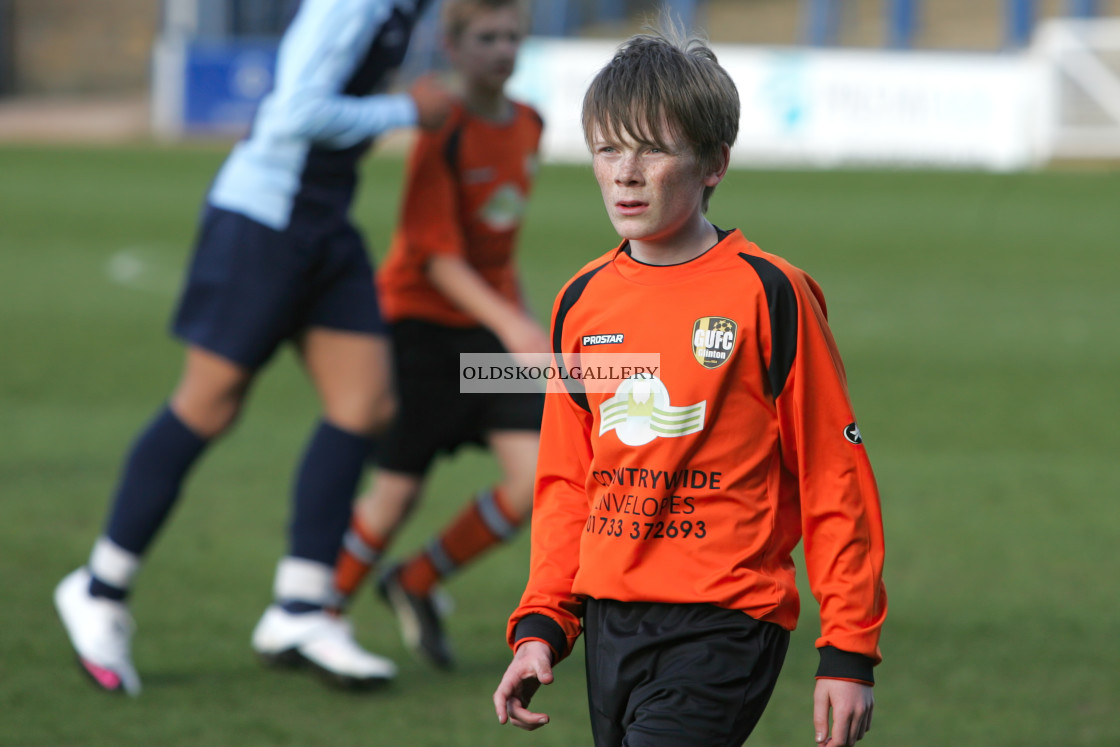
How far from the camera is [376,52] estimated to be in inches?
152

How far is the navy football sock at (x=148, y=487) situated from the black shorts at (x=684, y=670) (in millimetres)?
1913

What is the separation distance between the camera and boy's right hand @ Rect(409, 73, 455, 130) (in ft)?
12.3

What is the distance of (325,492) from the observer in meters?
3.82

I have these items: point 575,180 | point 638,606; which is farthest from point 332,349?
point 575,180

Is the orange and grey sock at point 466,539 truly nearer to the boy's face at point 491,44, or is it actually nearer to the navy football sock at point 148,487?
the navy football sock at point 148,487

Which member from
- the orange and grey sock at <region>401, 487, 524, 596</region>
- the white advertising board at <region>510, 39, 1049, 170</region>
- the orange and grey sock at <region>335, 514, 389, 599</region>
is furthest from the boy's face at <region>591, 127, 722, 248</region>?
the white advertising board at <region>510, 39, 1049, 170</region>

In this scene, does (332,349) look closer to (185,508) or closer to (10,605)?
(10,605)

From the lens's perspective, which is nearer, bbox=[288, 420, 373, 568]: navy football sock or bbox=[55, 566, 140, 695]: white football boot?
bbox=[55, 566, 140, 695]: white football boot

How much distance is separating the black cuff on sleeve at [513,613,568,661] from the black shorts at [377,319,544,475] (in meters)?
1.98

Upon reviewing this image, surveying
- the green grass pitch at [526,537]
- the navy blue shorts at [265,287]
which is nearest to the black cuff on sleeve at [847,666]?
the green grass pitch at [526,537]

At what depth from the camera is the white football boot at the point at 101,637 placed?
3662mm

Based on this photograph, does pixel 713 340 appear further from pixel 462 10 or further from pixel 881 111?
pixel 881 111

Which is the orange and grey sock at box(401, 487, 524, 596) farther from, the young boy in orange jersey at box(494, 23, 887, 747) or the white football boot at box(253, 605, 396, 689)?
the young boy in orange jersey at box(494, 23, 887, 747)

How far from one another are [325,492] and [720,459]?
6.42ft
